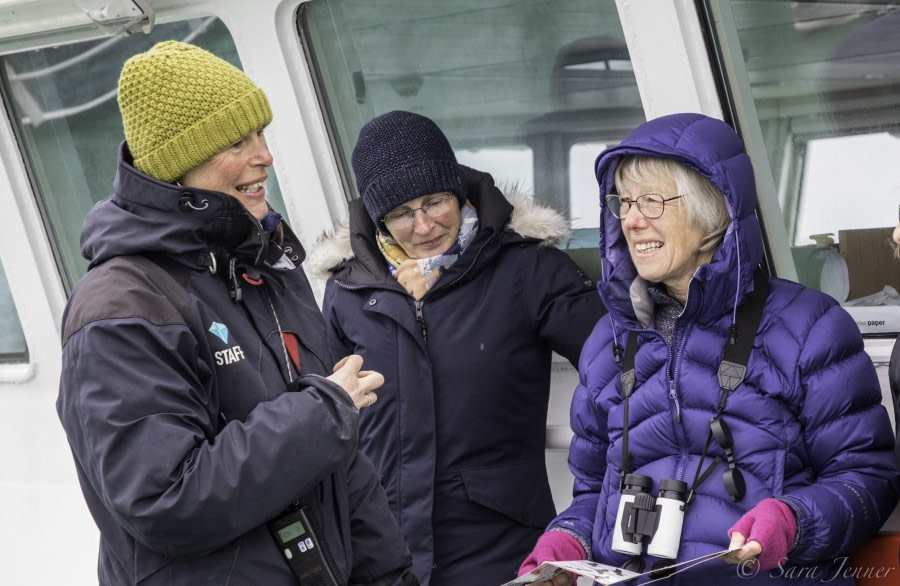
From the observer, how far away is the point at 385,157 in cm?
349

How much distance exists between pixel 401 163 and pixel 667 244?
3.36 feet

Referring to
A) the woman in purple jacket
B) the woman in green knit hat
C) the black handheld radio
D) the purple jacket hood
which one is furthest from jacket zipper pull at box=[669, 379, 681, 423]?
the black handheld radio

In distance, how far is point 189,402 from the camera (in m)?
2.27

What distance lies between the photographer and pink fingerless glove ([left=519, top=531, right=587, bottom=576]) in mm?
2717

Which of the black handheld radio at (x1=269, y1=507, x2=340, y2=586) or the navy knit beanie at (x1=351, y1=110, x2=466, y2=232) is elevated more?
the navy knit beanie at (x1=351, y1=110, x2=466, y2=232)

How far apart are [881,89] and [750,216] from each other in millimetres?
785

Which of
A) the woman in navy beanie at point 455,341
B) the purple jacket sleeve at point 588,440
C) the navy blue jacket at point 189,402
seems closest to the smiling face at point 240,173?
the navy blue jacket at point 189,402

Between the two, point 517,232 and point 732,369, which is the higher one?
point 517,232

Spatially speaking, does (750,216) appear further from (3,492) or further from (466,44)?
(3,492)

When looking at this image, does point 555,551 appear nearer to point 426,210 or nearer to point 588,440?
point 588,440

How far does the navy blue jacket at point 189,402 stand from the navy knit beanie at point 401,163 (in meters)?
0.87

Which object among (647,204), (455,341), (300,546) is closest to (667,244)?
(647,204)
